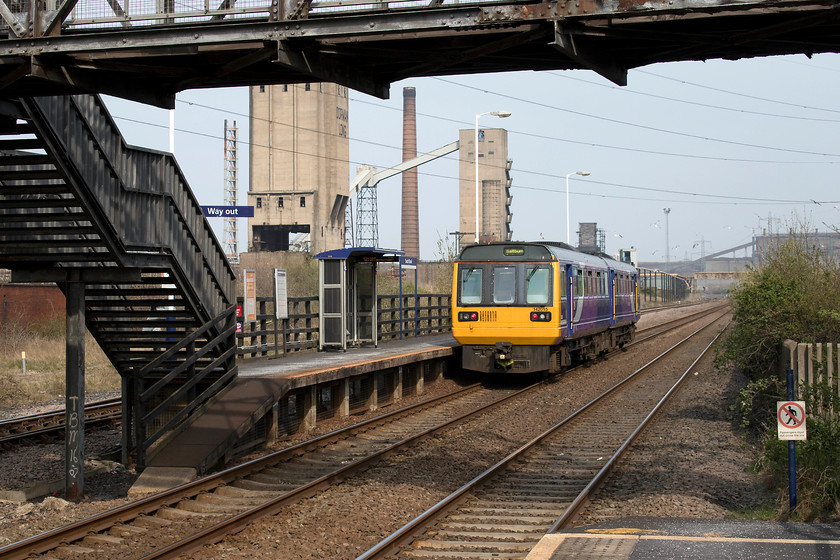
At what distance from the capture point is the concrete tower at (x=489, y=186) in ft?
263

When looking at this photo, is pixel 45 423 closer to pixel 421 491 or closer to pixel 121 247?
pixel 121 247

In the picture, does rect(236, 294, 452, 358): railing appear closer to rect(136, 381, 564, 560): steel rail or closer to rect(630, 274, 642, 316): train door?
rect(136, 381, 564, 560): steel rail

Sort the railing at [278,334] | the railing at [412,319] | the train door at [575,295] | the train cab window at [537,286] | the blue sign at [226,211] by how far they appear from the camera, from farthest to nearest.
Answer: the railing at [412,319] < the blue sign at [226,211] < the train door at [575,295] < the train cab window at [537,286] < the railing at [278,334]

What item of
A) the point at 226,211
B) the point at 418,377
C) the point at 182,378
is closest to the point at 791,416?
the point at 182,378

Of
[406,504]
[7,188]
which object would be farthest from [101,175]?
[406,504]

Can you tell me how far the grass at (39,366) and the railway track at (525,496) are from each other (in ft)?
36.0

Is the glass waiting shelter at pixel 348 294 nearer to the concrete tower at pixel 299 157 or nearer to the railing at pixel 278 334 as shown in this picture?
the railing at pixel 278 334

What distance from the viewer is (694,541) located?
677 centimetres

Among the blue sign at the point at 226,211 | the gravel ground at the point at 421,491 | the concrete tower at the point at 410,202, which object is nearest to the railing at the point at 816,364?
the gravel ground at the point at 421,491

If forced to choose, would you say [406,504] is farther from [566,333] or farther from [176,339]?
[566,333]

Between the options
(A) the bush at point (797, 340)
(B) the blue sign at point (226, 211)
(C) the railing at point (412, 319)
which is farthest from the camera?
(C) the railing at point (412, 319)

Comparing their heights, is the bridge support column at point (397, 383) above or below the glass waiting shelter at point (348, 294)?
below

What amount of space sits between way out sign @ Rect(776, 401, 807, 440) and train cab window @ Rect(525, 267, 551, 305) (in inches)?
425

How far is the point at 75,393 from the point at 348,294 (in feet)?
35.9
